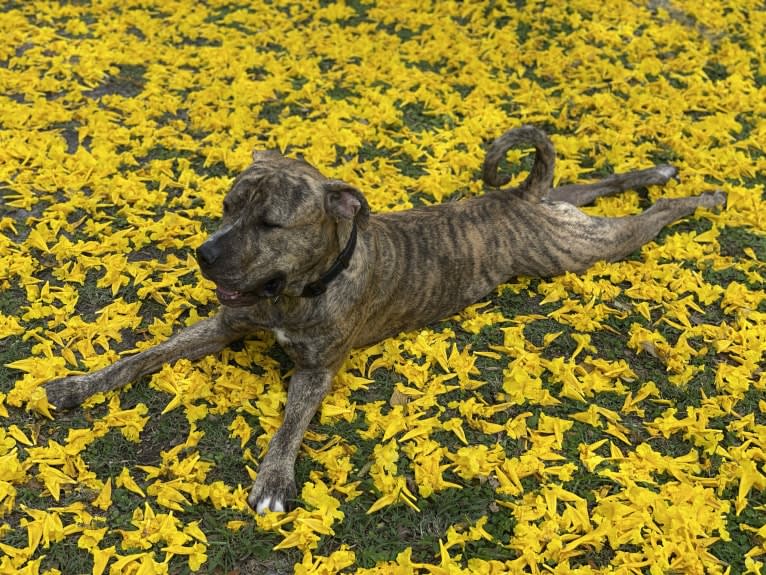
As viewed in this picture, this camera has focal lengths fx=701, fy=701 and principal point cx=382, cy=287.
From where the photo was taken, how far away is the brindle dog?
3.82 m

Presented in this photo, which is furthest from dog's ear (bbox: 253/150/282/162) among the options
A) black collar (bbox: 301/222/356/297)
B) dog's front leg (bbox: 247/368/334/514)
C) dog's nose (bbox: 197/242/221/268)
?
dog's front leg (bbox: 247/368/334/514)

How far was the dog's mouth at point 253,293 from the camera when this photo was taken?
3.88 m

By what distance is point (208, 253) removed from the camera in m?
3.67

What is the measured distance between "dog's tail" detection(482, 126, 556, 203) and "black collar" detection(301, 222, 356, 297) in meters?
1.66

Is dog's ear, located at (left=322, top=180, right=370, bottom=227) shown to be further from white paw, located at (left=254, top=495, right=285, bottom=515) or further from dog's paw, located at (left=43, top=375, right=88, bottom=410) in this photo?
dog's paw, located at (left=43, top=375, right=88, bottom=410)

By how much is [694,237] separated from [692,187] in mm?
760

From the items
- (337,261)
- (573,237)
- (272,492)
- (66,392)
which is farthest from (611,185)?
(66,392)

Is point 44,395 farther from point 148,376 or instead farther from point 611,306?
point 611,306

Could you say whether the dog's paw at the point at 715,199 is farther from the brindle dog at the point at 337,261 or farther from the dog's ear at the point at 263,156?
the dog's ear at the point at 263,156

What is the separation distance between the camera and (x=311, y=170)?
411 cm

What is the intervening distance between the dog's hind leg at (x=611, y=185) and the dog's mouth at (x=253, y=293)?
2.95 m

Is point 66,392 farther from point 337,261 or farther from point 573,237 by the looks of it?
point 573,237

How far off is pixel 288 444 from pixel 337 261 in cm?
110

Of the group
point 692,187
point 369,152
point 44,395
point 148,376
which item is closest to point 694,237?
point 692,187
